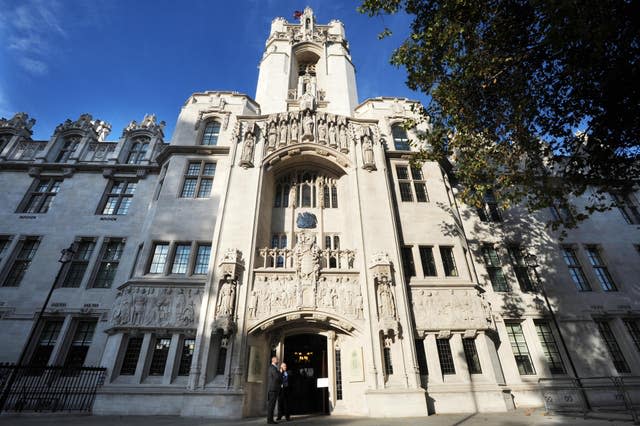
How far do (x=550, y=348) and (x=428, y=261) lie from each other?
24.3 ft

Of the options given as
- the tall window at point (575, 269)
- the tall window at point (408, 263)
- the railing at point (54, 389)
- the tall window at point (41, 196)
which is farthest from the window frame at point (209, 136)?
the tall window at point (575, 269)

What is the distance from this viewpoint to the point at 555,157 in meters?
11.3

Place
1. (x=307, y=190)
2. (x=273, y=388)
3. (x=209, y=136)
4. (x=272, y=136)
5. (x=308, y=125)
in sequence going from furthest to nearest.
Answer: (x=209, y=136) → (x=307, y=190) → (x=308, y=125) → (x=272, y=136) → (x=273, y=388)

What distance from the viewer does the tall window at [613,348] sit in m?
14.4

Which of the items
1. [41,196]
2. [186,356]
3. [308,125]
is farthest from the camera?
[41,196]

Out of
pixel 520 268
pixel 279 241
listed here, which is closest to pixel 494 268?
pixel 520 268

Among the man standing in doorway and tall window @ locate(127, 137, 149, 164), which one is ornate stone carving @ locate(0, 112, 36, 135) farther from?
the man standing in doorway

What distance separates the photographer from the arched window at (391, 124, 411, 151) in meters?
20.1

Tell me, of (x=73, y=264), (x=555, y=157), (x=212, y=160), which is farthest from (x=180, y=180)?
(x=555, y=157)

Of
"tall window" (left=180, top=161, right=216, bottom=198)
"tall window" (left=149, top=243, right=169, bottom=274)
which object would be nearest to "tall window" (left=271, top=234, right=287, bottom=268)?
"tall window" (left=180, top=161, right=216, bottom=198)

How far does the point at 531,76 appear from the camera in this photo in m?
10.6

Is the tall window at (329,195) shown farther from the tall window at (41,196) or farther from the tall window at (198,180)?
the tall window at (41,196)

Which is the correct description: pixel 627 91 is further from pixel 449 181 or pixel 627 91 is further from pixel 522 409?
pixel 522 409

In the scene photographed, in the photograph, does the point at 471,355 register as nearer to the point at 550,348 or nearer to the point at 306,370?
the point at 550,348
